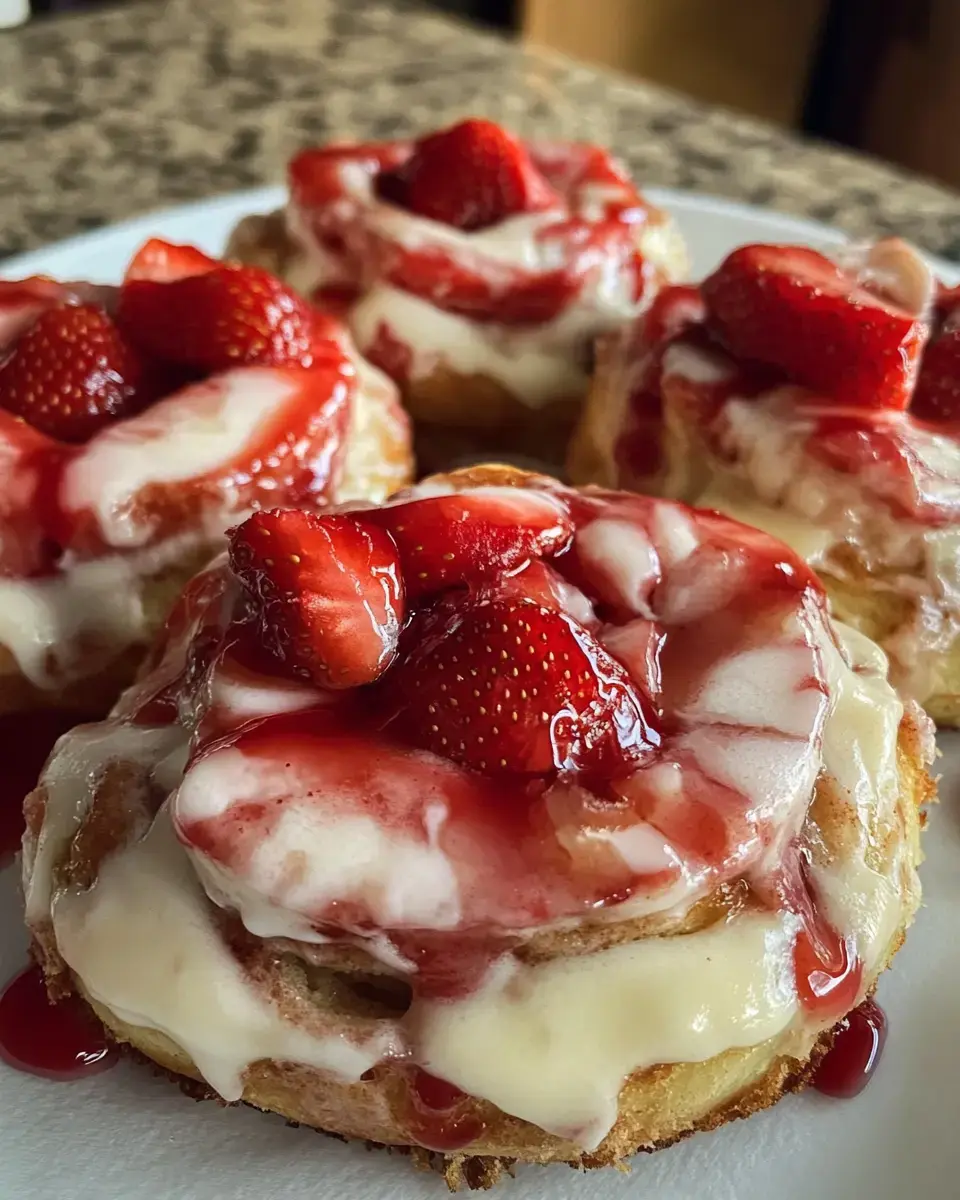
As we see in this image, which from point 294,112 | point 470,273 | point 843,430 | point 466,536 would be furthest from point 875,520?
point 294,112

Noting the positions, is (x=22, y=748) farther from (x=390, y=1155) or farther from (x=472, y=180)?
(x=472, y=180)

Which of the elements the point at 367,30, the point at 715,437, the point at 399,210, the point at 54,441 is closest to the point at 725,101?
the point at 367,30

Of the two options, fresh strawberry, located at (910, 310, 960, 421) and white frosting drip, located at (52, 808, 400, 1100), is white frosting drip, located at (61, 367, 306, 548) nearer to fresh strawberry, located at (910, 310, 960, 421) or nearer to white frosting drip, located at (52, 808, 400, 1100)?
white frosting drip, located at (52, 808, 400, 1100)

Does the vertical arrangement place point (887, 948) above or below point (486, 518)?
below

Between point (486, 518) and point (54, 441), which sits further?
point (54, 441)

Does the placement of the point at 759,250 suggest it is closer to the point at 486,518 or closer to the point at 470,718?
the point at 486,518

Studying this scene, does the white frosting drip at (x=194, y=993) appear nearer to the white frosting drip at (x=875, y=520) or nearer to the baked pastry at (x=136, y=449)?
the baked pastry at (x=136, y=449)
